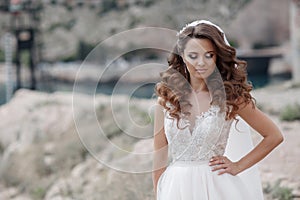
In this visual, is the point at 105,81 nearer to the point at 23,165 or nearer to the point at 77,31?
the point at 77,31

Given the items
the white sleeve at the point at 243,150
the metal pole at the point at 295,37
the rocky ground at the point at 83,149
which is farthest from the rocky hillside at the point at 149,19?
the white sleeve at the point at 243,150

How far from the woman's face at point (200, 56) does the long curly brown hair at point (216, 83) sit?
17 mm

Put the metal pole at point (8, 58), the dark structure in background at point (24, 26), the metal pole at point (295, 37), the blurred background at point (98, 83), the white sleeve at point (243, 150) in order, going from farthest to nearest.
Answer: the dark structure in background at point (24, 26) < the metal pole at point (8, 58) < the metal pole at point (295, 37) < the blurred background at point (98, 83) < the white sleeve at point (243, 150)

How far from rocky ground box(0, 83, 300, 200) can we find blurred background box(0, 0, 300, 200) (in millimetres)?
18

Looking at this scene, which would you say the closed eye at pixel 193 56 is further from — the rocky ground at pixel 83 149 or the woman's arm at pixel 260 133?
the rocky ground at pixel 83 149

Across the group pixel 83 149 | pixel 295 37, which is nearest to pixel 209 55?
pixel 83 149

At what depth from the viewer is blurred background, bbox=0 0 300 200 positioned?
6.19 m

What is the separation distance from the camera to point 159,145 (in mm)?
2299

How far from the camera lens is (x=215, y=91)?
2232 mm

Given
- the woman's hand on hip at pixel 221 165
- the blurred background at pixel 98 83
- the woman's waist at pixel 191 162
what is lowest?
the woman's hand on hip at pixel 221 165

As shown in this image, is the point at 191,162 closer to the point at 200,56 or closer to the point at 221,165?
the point at 221,165

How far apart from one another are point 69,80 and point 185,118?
1098 centimetres

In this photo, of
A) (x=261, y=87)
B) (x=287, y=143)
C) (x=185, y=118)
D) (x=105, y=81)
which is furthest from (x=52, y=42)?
(x=185, y=118)

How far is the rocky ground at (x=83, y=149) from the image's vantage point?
5031 mm
